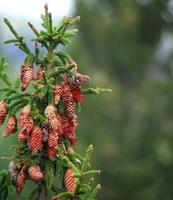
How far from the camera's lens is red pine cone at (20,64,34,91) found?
659 centimetres

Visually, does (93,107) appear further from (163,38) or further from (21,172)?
(21,172)

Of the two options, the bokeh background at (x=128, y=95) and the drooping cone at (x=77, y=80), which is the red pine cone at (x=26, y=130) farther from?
the bokeh background at (x=128, y=95)

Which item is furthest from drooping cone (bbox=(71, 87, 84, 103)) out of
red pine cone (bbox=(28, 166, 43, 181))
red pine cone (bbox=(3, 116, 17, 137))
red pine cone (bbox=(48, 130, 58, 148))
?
red pine cone (bbox=(28, 166, 43, 181))

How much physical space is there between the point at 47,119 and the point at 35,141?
20 cm

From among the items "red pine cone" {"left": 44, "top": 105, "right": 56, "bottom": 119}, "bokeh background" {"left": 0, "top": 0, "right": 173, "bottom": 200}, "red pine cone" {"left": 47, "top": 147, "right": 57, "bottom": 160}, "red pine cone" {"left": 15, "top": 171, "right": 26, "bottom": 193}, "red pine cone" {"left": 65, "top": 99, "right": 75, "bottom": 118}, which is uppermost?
"bokeh background" {"left": 0, "top": 0, "right": 173, "bottom": 200}

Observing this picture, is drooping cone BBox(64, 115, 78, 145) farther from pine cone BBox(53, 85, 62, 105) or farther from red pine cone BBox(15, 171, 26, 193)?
red pine cone BBox(15, 171, 26, 193)

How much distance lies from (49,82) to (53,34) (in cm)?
43

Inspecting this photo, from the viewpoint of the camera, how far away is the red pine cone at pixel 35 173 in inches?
254

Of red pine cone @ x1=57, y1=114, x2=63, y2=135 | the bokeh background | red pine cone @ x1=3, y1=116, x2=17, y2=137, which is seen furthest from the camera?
the bokeh background

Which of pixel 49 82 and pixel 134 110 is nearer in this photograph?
pixel 49 82

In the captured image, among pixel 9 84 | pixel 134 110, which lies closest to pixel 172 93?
pixel 134 110

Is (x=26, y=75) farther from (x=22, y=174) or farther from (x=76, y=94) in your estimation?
(x=22, y=174)

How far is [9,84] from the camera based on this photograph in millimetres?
6984

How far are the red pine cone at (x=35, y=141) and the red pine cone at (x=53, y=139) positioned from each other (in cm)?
7
